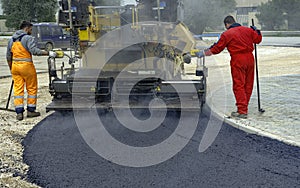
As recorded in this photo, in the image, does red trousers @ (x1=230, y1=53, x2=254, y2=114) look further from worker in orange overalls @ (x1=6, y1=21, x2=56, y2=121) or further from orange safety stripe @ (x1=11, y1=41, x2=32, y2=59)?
orange safety stripe @ (x1=11, y1=41, x2=32, y2=59)

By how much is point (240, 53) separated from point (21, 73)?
3786 millimetres

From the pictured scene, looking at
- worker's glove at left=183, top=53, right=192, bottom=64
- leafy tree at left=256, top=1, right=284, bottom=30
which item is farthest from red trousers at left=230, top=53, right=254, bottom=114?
leafy tree at left=256, top=1, right=284, bottom=30

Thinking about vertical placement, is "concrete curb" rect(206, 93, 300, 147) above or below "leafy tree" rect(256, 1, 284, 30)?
below

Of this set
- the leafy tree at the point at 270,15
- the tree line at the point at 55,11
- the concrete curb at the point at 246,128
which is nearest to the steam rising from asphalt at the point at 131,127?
the concrete curb at the point at 246,128

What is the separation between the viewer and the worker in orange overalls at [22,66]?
260 inches

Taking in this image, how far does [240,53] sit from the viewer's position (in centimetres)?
650

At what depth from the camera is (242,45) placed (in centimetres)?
645

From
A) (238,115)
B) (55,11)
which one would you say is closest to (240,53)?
(238,115)

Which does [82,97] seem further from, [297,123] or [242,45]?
[297,123]

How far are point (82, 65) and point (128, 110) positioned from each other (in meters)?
1.47

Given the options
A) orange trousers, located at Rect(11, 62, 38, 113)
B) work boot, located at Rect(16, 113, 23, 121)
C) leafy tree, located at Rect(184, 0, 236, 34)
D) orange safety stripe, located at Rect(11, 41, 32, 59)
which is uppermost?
leafy tree, located at Rect(184, 0, 236, 34)

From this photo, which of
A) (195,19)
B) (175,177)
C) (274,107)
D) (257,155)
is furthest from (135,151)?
(195,19)

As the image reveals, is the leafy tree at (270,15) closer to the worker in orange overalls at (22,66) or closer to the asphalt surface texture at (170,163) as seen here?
the worker in orange overalls at (22,66)

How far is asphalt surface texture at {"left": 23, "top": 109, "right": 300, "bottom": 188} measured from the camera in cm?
392
